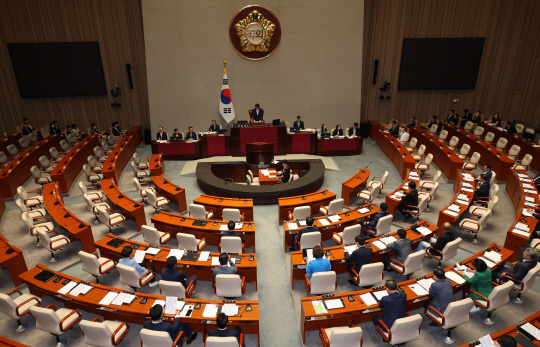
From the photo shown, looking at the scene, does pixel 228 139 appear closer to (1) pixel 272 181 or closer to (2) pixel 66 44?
(1) pixel 272 181

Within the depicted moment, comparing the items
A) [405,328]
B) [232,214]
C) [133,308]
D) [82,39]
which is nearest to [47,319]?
[133,308]

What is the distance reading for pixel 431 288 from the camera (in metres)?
6.21

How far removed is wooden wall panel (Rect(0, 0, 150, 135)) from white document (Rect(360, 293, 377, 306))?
15.5 m

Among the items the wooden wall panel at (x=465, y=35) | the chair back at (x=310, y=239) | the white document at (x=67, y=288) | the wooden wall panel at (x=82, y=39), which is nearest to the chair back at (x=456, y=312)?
the chair back at (x=310, y=239)

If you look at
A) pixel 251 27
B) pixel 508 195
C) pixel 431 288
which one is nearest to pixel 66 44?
pixel 251 27

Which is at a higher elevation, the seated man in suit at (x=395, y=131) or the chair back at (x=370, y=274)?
the seated man in suit at (x=395, y=131)

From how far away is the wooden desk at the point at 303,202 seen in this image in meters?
10.0

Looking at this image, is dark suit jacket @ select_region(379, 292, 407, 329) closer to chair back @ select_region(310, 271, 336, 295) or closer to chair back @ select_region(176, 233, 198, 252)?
chair back @ select_region(310, 271, 336, 295)

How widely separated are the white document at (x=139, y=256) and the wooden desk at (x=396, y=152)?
9.69m

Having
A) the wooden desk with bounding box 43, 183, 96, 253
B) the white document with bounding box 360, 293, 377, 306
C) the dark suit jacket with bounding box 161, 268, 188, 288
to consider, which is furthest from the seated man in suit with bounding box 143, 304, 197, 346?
the wooden desk with bounding box 43, 183, 96, 253

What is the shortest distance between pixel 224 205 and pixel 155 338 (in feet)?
16.4

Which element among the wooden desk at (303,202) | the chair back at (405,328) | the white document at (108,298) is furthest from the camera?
the wooden desk at (303,202)

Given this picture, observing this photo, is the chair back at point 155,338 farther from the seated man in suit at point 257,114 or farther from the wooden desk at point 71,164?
the seated man in suit at point 257,114

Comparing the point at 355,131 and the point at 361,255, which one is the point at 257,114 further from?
the point at 361,255
